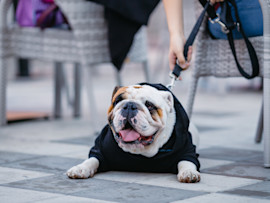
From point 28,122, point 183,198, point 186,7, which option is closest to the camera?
point 183,198

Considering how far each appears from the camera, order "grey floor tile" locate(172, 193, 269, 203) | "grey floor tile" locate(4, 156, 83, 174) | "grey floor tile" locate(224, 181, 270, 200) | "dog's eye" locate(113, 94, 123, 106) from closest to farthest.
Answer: "grey floor tile" locate(172, 193, 269, 203) → "grey floor tile" locate(224, 181, 270, 200) → "dog's eye" locate(113, 94, 123, 106) → "grey floor tile" locate(4, 156, 83, 174)

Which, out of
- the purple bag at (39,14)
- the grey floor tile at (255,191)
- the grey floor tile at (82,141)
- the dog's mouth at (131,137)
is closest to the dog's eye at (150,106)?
the dog's mouth at (131,137)

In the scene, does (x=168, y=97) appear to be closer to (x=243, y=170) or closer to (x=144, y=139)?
(x=144, y=139)

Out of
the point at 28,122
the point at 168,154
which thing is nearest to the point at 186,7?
the point at 28,122

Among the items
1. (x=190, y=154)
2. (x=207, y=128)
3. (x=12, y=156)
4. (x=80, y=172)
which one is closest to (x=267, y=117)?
(x=190, y=154)

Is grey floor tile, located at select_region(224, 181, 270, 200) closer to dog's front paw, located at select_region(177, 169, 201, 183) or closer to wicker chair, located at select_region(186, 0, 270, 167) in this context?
dog's front paw, located at select_region(177, 169, 201, 183)

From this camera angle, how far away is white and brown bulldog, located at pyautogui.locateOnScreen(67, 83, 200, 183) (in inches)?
91.5

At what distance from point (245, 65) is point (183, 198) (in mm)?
1135

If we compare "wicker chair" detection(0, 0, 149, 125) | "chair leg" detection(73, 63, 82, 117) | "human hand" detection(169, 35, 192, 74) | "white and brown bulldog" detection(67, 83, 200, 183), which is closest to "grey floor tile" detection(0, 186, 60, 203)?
"white and brown bulldog" detection(67, 83, 200, 183)

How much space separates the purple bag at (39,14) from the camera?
401cm

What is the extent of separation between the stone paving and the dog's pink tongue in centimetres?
17

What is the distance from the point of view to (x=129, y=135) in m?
2.34

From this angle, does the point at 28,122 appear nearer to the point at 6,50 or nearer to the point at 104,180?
the point at 6,50

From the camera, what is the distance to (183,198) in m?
2.04
